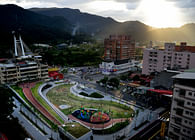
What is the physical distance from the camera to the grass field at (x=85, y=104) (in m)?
28.4

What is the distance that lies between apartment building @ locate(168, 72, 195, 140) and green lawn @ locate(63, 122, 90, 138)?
1201 centimetres

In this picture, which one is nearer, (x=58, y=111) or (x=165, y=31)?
(x=58, y=111)

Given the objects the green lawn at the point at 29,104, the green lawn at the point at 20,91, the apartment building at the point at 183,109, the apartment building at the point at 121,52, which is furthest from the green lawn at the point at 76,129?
the apartment building at the point at 121,52

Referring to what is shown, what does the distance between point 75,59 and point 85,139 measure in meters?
63.9

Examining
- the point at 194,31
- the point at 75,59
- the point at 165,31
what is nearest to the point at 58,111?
the point at 75,59

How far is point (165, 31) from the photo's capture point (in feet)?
648

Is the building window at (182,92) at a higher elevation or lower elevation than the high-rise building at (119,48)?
lower

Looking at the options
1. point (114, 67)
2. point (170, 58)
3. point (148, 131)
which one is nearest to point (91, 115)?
point (148, 131)

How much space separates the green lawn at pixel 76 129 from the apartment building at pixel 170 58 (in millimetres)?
35032

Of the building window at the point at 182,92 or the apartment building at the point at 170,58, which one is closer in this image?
the building window at the point at 182,92

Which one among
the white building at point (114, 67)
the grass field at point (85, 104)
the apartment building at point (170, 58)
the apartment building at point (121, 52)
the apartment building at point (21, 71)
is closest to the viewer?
the grass field at point (85, 104)

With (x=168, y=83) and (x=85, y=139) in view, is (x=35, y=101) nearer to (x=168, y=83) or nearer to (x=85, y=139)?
(x=85, y=139)

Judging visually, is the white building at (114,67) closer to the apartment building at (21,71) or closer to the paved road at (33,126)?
the apartment building at (21,71)

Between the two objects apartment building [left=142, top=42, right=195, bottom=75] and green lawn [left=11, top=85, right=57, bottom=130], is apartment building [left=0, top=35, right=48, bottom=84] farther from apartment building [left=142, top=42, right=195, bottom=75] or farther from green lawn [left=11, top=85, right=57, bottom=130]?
apartment building [left=142, top=42, right=195, bottom=75]
